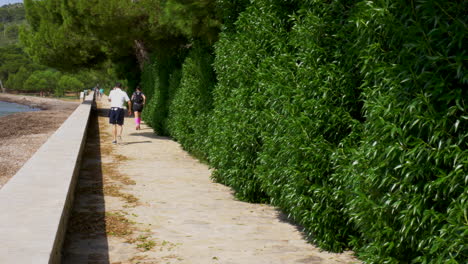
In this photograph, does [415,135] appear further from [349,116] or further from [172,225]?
[172,225]

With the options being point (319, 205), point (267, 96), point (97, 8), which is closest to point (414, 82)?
point (319, 205)

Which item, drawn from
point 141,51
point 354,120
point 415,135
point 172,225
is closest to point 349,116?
point 354,120

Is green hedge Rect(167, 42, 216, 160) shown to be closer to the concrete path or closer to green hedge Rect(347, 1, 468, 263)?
the concrete path

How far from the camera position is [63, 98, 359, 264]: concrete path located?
579 cm

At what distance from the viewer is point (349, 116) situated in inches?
227

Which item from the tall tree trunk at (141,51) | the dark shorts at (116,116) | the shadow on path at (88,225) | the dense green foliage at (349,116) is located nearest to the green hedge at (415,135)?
the dense green foliage at (349,116)

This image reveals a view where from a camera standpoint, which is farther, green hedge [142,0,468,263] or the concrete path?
the concrete path

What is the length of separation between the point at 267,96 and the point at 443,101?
165 inches

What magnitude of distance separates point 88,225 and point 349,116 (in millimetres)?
3652

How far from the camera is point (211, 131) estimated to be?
400 inches

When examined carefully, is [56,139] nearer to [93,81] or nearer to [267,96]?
[267,96]

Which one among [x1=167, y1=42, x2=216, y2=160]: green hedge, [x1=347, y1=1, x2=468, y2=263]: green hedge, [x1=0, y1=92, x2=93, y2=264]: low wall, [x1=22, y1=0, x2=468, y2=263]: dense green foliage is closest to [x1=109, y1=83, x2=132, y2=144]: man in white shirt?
[x1=167, y1=42, x2=216, y2=160]: green hedge

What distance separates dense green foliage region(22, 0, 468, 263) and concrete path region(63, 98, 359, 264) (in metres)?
0.40

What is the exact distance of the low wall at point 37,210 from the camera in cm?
423
